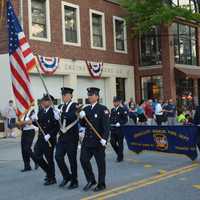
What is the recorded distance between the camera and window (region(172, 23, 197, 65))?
35.8 m

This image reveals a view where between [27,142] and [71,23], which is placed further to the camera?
[71,23]

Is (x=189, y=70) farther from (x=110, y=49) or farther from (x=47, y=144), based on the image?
(x=47, y=144)

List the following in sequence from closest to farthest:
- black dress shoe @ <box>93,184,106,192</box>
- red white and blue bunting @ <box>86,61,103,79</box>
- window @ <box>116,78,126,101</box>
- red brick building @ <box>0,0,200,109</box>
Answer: black dress shoe @ <box>93,184,106,192</box> → red brick building @ <box>0,0,200,109</box> → red white and blue bunting @ <box>86,61,103,79</box> → window @ <box>116,78,126,101</box>

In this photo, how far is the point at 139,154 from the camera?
14570 millimetres

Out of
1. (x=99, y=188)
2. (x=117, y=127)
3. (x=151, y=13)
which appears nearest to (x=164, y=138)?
(x=117, y=127)

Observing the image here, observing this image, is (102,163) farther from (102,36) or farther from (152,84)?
(152,84)

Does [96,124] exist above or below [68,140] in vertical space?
above

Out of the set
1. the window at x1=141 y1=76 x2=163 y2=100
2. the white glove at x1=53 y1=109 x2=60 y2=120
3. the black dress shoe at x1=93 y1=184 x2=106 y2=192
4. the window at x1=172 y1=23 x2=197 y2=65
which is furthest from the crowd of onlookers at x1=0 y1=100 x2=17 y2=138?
the window at x1=172 y1=23 x2=197 y2=65

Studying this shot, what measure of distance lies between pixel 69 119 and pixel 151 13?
23684 mm

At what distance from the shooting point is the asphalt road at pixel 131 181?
8617 mm

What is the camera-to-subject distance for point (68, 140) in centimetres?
933

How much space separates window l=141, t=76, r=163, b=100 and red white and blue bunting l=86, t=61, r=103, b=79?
5511 millimetres

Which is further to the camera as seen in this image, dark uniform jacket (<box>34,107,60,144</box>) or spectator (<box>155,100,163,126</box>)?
spectator (<box>155,100,163,126</box>)

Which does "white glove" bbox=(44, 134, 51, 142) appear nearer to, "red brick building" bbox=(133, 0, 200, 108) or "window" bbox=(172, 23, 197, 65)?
"red brick building" bbox=(133, 0, 200, 108)
